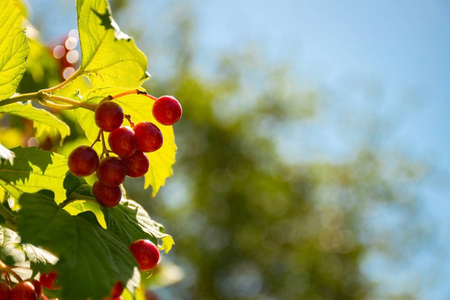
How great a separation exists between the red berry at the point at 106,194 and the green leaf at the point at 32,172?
7 cm

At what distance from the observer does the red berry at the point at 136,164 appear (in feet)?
1.76

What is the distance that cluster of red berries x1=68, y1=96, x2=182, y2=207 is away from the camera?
0.50 meters

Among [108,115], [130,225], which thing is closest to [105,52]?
[108,115]

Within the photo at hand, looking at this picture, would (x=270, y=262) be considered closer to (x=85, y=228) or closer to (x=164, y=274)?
(x=164, y=274)

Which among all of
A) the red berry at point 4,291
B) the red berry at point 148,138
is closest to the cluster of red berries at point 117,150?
the red berry at point 148,138

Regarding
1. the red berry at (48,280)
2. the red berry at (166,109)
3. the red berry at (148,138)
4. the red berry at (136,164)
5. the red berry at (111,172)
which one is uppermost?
the red berry at (166,109)

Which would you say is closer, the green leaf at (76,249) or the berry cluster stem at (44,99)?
the green leaf at (76,249)

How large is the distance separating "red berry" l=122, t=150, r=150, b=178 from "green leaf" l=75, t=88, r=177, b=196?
6cm

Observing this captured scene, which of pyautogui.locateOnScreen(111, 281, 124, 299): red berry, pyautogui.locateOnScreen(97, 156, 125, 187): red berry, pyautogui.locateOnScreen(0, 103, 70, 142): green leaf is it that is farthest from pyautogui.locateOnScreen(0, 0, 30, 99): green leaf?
pyautogui.locateOnScreen(111, 281, 124, 299): red berry

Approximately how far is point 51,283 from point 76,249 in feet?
0.57

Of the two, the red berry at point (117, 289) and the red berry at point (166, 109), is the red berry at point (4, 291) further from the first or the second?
the red berry at point (166, 109)

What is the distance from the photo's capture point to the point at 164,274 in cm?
129

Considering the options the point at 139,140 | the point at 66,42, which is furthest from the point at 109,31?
the point at 66,42

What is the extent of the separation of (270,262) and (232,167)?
180cm
